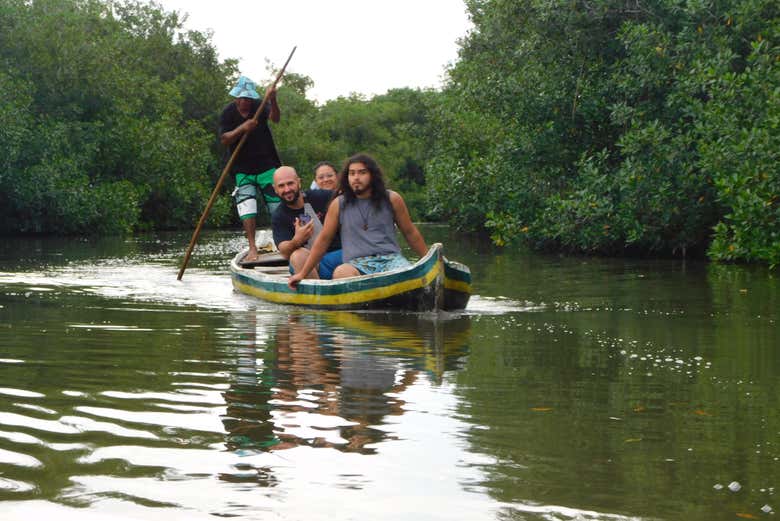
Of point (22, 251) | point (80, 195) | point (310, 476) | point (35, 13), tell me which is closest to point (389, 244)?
point (310, 476)

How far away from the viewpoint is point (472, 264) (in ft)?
59.8

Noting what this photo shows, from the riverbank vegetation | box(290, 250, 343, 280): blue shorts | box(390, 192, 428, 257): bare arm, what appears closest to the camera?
box(390, 192, 428, 257): bare arm

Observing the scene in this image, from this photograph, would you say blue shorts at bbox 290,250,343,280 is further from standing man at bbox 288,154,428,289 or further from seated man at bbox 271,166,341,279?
standing man at bbox 288,154,428,289

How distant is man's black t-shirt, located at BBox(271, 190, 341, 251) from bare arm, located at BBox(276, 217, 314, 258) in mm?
79

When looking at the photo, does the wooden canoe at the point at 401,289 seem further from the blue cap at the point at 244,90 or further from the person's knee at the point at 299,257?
the blue cap at the point at 244,90

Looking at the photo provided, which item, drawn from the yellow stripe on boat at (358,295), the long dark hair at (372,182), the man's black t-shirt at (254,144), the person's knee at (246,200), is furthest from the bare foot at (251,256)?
the long dark hair at (372,182)

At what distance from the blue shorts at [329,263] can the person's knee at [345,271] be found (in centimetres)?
46

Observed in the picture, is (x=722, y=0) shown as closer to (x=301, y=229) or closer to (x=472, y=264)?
(x=472, y=264)

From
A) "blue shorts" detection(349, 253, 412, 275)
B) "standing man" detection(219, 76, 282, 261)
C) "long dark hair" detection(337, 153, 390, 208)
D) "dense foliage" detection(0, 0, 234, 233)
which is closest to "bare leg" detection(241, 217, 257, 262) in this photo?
"standing man" detection(219, 76, 282, 261)

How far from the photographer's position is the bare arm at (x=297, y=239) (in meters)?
10.2

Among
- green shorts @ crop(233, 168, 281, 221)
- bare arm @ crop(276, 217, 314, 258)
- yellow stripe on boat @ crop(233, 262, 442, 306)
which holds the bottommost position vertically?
yellow stripe on boat @ crop(233, 262, 442, 306)

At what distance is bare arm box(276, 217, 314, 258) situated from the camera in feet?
33.5

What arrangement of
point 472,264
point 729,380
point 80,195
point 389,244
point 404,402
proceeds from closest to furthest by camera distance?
1. point 404,402
2. point 729,380
3. point 389,244
4. point 472,264
5. point 80,195

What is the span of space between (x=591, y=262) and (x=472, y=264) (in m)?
1.93
